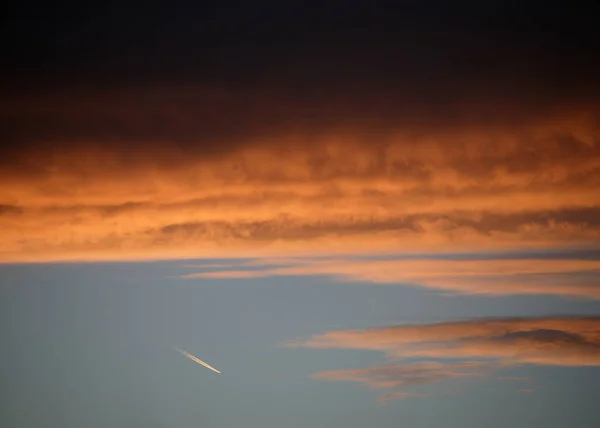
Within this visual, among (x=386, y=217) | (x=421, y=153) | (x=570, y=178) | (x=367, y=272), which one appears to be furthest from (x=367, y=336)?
(x=570, y=178)

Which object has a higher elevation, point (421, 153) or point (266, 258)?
point (421, 153)

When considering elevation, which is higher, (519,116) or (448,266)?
(519,116)

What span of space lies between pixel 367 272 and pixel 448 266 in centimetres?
50

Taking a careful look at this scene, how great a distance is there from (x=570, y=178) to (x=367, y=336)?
1568 millimetres

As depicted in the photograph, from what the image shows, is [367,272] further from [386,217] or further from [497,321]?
[497,321]

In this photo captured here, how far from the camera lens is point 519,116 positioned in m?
5.63

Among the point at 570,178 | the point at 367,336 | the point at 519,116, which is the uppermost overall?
the point at 519,116

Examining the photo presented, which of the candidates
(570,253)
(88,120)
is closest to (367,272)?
(570,253)

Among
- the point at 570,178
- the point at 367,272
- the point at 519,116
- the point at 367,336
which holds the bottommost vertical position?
the point at 367,336

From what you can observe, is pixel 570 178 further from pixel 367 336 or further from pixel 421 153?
pixel 367 336

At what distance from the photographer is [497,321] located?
5.74 metres

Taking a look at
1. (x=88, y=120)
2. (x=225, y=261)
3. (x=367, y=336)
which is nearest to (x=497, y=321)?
(x=367, y=336)

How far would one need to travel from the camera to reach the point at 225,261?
19.2 feet

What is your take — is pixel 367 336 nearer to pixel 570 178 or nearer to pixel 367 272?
pixel 367 272
